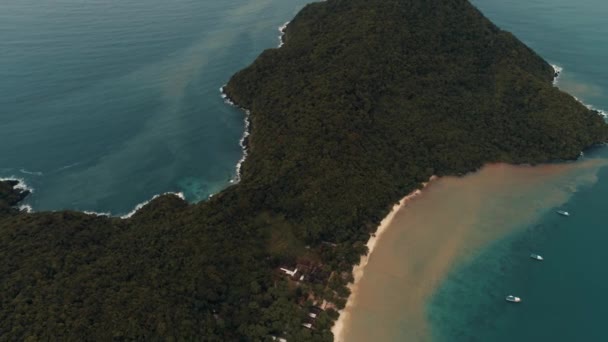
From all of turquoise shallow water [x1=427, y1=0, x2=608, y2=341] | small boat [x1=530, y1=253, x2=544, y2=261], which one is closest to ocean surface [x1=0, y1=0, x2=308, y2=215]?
turquoise shallow water [x1=427, y1=0, x2=608, y2=341]

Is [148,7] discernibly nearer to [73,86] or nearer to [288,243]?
[73,86]

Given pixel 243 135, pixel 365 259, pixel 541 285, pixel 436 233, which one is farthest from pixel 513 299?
pixel 243 135

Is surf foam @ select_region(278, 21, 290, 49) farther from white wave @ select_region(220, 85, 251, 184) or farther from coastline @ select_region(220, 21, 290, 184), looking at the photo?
white wave @ select_region(220, 85, 251, 184)

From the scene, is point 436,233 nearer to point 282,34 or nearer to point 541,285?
point 541,285

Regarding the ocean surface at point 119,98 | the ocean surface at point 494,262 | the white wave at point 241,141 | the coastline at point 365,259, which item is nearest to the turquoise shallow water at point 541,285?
the ocean surface at point 494,262

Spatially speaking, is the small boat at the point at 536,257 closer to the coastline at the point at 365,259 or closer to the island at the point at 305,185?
the coastline at the point at 365,259

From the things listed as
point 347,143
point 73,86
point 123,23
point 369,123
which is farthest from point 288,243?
point 123,23
